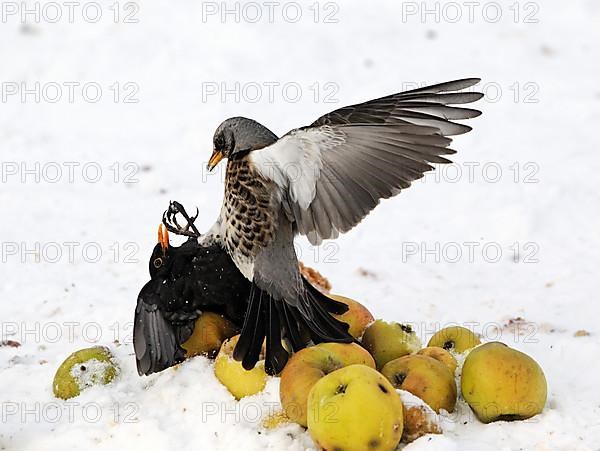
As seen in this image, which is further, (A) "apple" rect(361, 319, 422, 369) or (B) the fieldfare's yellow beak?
(B) the fieldfare's yellow beak

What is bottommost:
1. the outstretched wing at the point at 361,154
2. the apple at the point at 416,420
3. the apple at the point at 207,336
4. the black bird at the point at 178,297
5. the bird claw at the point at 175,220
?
the apple at the point at 416,420

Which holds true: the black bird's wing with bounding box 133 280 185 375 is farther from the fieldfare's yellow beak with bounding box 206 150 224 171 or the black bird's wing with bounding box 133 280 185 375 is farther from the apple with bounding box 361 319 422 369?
the apple with bounding box 361 319 422 369

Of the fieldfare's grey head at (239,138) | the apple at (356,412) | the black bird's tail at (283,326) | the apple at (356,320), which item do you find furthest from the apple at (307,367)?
the fieldfare's grey head at (239,138)

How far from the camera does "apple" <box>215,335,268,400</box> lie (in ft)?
10.8

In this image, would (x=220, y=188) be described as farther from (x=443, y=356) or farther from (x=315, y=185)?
(x=443, y=356)

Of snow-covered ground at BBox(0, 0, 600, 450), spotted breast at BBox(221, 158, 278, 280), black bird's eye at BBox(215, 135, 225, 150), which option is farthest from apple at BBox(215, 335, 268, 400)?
black bird's eye at BBox(215, 135, 225, 150)

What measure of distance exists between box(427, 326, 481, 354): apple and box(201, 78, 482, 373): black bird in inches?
15.9

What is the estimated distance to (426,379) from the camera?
124 inches

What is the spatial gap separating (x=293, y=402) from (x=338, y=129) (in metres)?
1.01

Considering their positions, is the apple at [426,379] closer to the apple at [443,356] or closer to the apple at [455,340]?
the apple at [443,356]

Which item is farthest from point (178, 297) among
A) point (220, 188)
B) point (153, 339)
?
point (220, 188)

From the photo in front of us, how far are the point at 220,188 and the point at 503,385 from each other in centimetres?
318

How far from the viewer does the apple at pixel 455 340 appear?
11.6ft

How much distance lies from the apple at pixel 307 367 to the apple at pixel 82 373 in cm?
81
